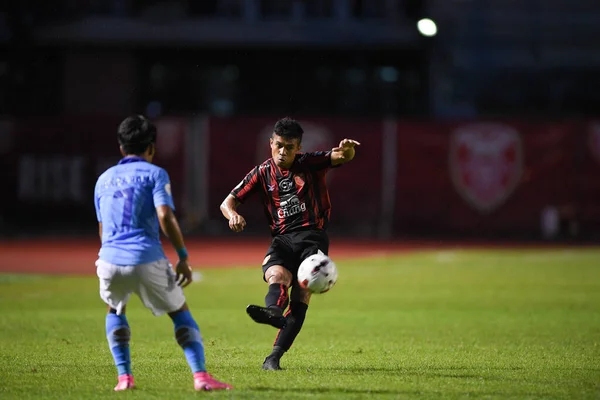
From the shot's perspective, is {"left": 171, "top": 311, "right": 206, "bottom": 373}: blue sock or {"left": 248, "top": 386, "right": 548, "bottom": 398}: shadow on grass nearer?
{"left": 171, "top": 311, "right": 206, "bottom": 373}: blue sock

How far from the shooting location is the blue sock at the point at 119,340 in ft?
22.8

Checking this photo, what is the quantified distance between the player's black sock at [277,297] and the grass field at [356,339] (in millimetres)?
555

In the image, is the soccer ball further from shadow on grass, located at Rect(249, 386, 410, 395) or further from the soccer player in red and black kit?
shadow on grass, located at Rect(249, 386, 410, 395)

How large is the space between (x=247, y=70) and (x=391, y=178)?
10.5m

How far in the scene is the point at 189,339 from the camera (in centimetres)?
684

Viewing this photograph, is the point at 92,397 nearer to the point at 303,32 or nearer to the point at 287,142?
the point at 287,142

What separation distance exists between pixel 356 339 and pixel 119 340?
4141 mm

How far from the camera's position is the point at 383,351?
9609 mm

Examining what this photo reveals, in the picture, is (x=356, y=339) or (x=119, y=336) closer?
(x=119, y=336)

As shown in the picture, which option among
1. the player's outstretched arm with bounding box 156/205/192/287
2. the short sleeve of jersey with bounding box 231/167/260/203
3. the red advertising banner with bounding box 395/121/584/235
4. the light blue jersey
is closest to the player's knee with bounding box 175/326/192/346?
the player's outstretched arm with bounding box 156/205/192/287

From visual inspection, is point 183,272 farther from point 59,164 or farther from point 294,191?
point 59,164

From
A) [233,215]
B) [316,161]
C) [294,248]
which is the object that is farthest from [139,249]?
[316,161]

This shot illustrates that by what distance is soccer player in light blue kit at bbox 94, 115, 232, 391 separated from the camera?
264 inches

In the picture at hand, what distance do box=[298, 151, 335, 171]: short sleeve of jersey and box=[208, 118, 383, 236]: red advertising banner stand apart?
17.5m
